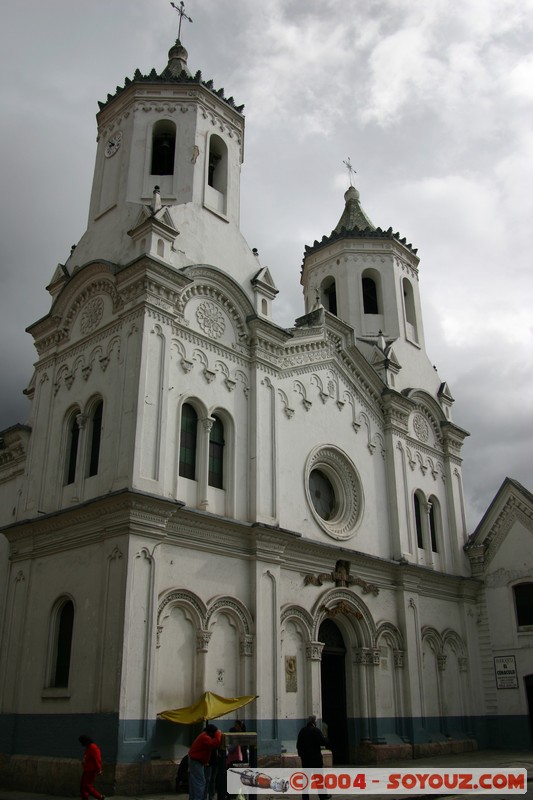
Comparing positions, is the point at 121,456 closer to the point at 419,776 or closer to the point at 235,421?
the point at 235,421

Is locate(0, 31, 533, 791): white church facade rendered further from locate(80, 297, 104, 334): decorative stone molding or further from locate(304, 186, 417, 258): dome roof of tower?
locate(304, 186, 417, 258): dome roof of tower

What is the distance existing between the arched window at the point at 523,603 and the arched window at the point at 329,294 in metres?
13.1

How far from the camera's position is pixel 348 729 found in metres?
21.2

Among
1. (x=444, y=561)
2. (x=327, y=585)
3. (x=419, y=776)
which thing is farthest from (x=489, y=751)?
(x=419, y=776)

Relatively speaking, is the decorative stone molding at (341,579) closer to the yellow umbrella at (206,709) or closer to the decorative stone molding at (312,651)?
the decorative stone molding at (312,651)

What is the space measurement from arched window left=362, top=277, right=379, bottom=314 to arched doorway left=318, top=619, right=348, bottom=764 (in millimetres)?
13624

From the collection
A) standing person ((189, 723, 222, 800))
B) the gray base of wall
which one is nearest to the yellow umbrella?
the gray base of wall

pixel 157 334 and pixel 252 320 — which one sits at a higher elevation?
pixel 252 320

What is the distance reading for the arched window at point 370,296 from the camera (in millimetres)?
30562

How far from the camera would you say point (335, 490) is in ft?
79.3

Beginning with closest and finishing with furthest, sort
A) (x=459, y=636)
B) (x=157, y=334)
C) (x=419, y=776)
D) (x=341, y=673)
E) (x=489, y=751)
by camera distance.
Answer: (x=419, y=776) → (x=157, y=334) → (x=341, y=673) → (x=489, y=751) → (x=459, y=636)

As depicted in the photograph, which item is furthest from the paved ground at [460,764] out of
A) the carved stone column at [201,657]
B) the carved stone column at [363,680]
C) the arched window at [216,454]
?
the arched window at [216,454]

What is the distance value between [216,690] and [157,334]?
28.5ft

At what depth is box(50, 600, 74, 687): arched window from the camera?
17281mm
